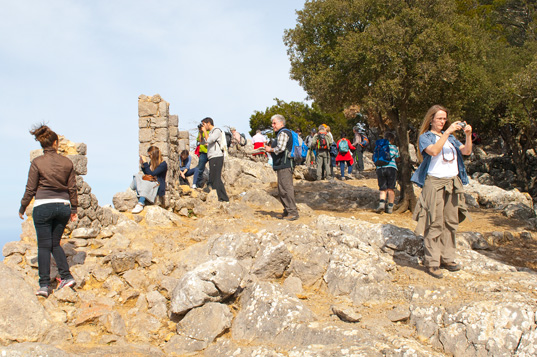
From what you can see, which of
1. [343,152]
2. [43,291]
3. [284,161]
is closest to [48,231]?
[43,291]

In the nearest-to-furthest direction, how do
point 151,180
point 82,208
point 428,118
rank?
1. point 428,118
2. point 82,208
3. point 151,180

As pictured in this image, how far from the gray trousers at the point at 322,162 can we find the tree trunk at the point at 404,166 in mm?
4913

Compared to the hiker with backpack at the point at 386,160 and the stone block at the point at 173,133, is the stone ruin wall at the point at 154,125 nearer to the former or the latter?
the stone block at the point at 173,133

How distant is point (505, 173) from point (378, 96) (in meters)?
18.6

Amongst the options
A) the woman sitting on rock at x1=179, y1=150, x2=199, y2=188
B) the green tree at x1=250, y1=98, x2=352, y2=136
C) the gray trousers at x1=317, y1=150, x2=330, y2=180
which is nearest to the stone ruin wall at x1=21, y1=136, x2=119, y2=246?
the woman sitting on rock at x1=179, y1=150, x2=199, y2=188

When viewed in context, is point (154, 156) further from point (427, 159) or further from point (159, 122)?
point (427, 159)

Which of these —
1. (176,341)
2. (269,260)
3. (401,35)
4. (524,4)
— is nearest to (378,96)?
(401,35)

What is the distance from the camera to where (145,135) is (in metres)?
11.1

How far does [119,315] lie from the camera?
5797 millimetres

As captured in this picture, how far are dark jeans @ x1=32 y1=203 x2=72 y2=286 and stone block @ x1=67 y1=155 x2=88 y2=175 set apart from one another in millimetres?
2315

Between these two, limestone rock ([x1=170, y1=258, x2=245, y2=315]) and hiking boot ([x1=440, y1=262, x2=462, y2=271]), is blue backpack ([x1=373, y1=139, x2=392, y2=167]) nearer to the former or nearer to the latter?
hiking boot ([x1=440, y1=262, x2=462, y2=271])

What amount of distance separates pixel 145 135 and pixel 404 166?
271 inches

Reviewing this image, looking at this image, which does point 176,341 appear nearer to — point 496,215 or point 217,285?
point 217,285

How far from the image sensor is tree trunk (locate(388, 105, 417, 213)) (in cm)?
1184
